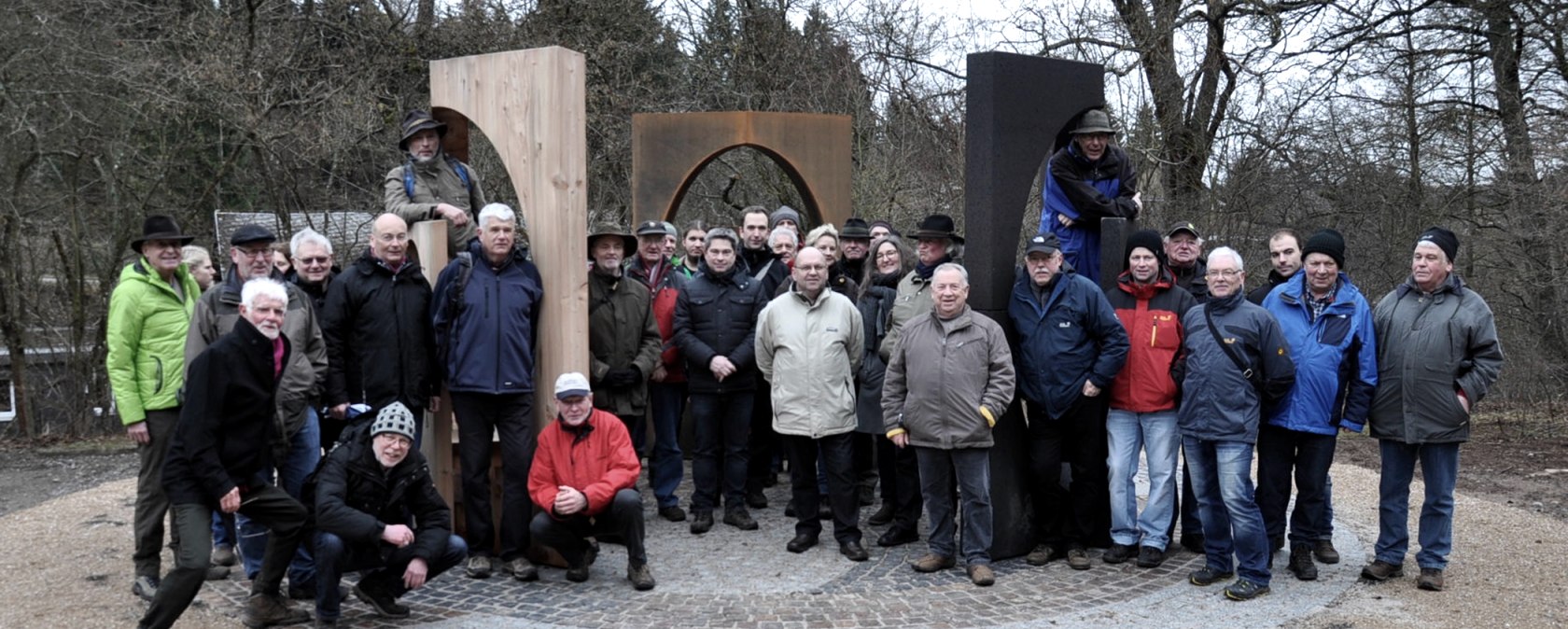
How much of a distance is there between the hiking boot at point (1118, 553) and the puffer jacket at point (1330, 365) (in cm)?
107

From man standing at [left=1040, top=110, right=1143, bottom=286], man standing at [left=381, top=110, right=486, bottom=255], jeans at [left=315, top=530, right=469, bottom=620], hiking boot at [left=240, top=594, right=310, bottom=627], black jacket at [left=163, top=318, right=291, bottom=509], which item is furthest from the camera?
man standing at [left=1040, top=110, right=1143, bottom=286]

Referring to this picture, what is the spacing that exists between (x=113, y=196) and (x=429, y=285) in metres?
7.44

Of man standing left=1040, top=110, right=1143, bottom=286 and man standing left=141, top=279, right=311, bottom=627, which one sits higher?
man standing left=1040, top=110, right=1143, bottom=286

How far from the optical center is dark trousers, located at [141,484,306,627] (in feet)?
15.8

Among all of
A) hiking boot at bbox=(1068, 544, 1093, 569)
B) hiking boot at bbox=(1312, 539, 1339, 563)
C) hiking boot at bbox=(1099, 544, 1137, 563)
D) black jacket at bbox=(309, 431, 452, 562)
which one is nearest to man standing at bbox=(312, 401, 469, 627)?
black jacket at bbox=(309, 431, 452, 562)

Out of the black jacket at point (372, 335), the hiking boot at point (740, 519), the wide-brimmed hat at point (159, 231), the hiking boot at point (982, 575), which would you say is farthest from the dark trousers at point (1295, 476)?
the wide-brimmed hat at point (159, 231)

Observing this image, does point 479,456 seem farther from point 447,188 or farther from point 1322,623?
point 1322,623

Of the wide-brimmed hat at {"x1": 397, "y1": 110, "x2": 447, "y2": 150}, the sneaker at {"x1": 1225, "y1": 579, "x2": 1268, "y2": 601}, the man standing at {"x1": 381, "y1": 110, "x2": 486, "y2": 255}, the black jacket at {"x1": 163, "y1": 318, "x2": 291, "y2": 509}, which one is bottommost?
the sneaker at {"x1": 1225, "y1": 579, "x2": 1268, "y2": 601}

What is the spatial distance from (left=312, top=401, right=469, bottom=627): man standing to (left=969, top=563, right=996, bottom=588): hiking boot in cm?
253

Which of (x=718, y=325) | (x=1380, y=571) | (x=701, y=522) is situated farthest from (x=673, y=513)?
(x=1380, y=571)

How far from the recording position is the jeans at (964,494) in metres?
6.05

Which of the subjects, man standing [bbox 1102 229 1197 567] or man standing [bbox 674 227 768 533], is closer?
man standing [bbox 1102 229 1197 567]

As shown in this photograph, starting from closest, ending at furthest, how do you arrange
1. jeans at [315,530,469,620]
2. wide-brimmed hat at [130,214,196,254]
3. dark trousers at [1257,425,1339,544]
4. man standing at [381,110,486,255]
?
jeans at [315,530,469,620] < wide-brimmed hat at [130,214,196,254] < dark trousers at [1257,425,1339,544] < man standing at [381,110,486,255]

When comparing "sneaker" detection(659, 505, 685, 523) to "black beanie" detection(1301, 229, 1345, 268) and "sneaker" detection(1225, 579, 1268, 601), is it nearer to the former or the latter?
"sneaker" detection(1225, 579, 1268, 601)
